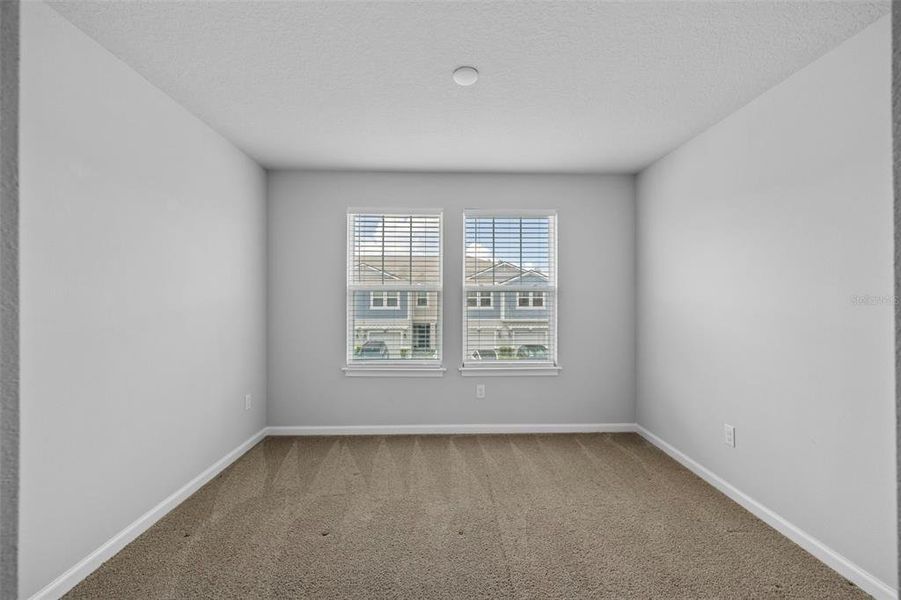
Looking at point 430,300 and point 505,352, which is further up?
point 430,300

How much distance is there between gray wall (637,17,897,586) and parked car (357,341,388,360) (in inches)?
93.1

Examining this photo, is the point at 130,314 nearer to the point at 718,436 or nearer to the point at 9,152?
the point at 9,152

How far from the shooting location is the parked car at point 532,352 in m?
3.86

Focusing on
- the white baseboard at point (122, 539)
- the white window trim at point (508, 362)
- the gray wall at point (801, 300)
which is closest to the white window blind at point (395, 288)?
the white window trim at point (508, 362)

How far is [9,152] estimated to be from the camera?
35 cm

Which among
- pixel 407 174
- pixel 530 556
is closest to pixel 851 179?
pixel 530 556

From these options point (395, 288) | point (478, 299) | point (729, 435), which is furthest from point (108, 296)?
point (729, 435)

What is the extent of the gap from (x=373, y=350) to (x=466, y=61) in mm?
2481

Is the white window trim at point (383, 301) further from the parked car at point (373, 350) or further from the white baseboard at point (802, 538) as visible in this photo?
the white baseboard at point (802, 538)

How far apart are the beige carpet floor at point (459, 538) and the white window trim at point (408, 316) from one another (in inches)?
31.2

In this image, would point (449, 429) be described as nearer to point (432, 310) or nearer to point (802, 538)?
point (432, 310)

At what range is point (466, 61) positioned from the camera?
2.02 meters

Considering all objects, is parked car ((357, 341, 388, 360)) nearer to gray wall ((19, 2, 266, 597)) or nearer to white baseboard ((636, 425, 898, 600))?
gray wall ((19, 2, 266, 597))

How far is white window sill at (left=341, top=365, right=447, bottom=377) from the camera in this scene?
12.2ft
